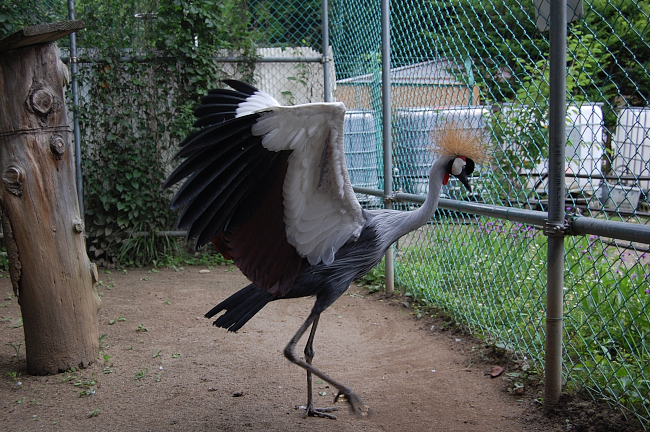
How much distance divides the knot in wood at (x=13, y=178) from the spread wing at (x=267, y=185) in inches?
49.3

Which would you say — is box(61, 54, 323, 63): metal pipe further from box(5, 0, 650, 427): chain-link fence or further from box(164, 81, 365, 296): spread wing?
box(164, 81, 365, 296): spread wing

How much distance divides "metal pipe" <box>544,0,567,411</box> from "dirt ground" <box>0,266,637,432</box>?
0.88 ft

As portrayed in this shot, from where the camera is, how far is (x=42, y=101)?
135 inches

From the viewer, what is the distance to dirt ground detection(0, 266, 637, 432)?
9.89 feet

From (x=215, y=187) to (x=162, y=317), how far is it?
270 cm

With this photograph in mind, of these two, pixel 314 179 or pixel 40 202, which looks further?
pixel 40 202

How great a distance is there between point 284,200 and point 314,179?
0.20m

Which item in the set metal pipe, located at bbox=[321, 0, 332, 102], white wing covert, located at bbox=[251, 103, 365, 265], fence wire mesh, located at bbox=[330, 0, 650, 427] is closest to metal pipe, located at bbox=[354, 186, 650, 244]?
fence wire mesh, located at bbox=[330, 0, 650, 427]

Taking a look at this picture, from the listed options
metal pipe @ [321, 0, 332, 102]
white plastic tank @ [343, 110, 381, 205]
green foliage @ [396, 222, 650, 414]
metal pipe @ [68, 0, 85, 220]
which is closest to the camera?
green foliage @ [396, 222, 650, 414]

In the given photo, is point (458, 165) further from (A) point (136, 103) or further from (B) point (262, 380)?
(A) point (136, 103)

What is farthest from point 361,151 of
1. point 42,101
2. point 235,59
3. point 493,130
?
point 42,101

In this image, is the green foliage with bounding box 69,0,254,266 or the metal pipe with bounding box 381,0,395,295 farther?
the green foliage with bounding box 69,0,254,266

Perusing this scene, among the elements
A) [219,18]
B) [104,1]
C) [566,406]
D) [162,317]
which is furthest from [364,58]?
[566,406]

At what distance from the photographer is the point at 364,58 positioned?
628 cm
